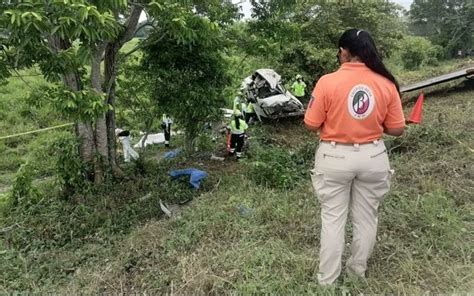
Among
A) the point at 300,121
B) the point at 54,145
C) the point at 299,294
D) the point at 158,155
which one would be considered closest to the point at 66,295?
the point at 299,294

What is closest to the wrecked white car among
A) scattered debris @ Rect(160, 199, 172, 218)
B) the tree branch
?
the tree branch

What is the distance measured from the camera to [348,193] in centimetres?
274

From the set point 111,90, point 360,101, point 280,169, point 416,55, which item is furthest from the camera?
point 416,55

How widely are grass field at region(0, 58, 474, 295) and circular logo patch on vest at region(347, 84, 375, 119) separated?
45.1 inches

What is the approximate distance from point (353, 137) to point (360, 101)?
0.23 m

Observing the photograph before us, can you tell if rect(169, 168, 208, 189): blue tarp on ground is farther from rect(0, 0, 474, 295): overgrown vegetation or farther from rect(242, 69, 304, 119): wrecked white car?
rect(242, 69, 304, 119): wrecked white car

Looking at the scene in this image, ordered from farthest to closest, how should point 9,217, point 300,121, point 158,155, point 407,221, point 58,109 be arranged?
point 300,121 → point 158,155 → point 9,217 → point 58,109 → point 407,221

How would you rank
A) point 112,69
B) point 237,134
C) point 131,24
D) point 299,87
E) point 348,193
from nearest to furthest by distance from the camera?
point 348,193, point 131,24, point 112,69, point 237,134, point 299,87

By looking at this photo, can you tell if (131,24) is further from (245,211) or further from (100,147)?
(245,211)

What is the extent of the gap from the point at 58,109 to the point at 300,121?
301 inches

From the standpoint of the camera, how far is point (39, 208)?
584cm

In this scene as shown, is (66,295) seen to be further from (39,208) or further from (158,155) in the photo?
(158,155)

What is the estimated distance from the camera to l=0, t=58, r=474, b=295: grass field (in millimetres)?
2965

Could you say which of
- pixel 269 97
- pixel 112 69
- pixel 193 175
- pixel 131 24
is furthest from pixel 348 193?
pixel 269 97
